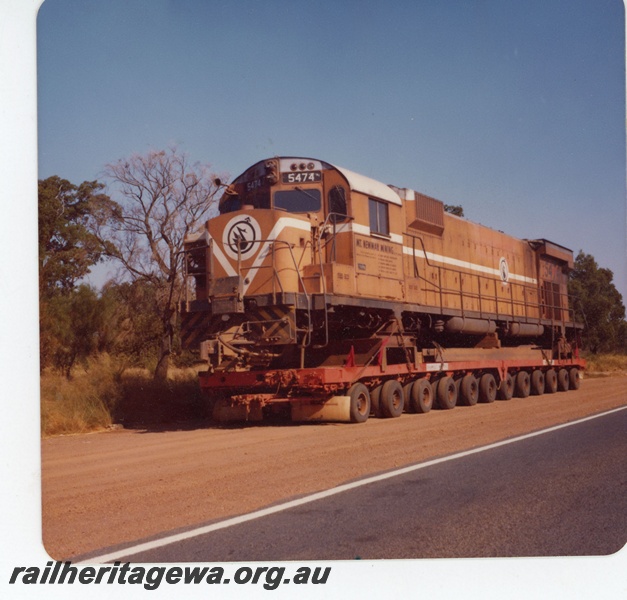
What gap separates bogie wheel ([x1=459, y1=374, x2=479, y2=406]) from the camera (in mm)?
18562

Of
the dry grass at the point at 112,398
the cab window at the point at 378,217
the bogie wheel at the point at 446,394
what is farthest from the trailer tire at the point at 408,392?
the dry grass at the point at 112,398

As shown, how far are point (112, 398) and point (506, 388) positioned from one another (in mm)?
11413

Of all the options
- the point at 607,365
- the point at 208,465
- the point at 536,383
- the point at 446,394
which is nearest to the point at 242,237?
the point at 208,465

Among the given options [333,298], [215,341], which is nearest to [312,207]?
[333,298]

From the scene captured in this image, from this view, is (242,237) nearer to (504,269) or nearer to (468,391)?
(468,391)

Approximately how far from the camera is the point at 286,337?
1249 cm

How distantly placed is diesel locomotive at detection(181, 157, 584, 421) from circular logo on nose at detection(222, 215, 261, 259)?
20 millimetres

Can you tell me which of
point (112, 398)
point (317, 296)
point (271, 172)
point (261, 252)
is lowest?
point (112, 398)

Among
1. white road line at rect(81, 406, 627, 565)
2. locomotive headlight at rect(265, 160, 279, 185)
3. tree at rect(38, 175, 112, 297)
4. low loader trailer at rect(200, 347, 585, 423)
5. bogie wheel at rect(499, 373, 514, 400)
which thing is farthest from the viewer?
bogie wheel at rect(499, 373, 514, 400)

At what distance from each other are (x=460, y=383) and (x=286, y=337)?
7.67m

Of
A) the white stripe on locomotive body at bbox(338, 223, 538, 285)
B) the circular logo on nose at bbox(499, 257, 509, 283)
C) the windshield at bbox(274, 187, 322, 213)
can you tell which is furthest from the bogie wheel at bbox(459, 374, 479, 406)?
the windshield at bbox(274, 187, 322, 213)

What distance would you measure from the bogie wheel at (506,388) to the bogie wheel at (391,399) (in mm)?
6335

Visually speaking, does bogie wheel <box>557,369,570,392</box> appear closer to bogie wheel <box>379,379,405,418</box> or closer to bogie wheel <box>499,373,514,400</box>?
bogie wheel <box>499,373,514,400</box>

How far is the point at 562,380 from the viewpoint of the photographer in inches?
990
